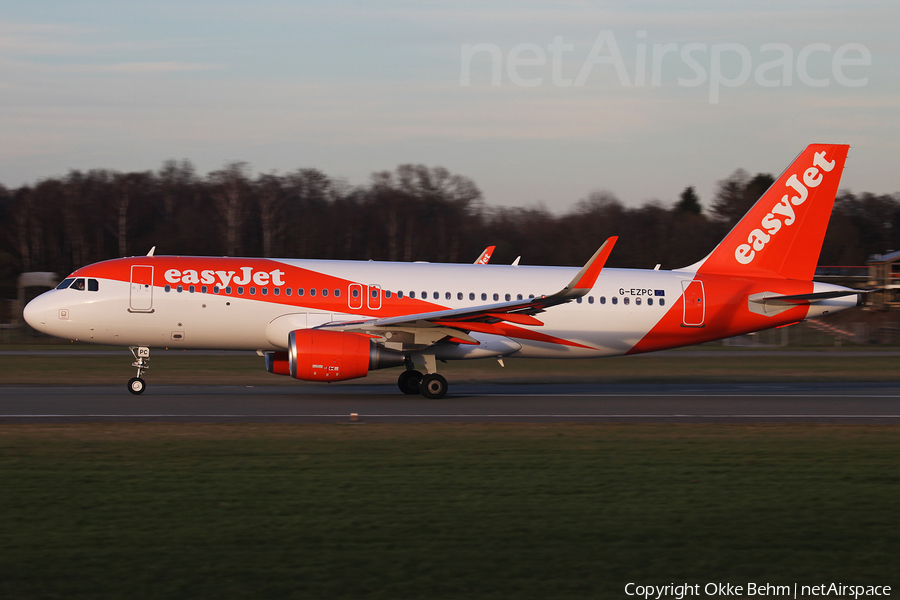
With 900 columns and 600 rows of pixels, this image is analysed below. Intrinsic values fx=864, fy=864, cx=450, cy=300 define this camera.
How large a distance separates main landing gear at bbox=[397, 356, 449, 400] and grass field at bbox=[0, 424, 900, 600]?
247 inches

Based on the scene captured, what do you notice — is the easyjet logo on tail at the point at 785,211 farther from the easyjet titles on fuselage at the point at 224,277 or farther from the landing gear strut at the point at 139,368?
the landing gear strut at the point at 139,368

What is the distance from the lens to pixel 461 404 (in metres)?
18.4

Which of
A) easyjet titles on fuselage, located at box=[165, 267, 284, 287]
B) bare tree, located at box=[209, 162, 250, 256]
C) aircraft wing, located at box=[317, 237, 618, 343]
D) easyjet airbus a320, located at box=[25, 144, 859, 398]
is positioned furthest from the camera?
bare tree, located at box=[209, 162, 250, 256]

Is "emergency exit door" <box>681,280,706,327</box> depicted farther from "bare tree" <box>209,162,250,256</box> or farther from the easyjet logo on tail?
"bare tree" <box>209,162,250,256</box>

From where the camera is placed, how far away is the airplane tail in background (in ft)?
75.0

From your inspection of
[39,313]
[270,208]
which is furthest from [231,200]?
[39,313]

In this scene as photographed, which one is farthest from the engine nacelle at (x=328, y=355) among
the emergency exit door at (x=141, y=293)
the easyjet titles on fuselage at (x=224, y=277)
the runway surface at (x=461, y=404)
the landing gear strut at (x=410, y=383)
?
the emergency exit door at (x=141, y=293)

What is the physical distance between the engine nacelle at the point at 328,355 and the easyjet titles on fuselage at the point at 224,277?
2321mm

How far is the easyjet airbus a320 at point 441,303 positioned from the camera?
1940 cm

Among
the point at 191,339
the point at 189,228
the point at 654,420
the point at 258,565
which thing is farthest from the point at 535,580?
the point at 189,228

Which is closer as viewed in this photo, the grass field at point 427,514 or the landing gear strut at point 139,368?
the grass field at point 427,514

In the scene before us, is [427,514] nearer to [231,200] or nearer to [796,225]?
[796,225]

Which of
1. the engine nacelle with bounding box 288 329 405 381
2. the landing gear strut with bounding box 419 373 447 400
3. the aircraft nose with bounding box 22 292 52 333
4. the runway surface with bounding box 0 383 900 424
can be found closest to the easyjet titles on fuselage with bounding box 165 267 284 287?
the engine nacelle with bounding box 288 329 405 381

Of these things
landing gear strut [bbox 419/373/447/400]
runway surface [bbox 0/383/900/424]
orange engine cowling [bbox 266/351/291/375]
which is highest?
orange engine cowling [bbox 266/351/291/375]
